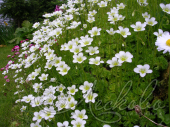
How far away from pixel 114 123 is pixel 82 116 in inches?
17.7

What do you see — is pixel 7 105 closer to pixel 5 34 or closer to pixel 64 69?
pixel 64 69

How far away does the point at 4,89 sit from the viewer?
12.2 ft

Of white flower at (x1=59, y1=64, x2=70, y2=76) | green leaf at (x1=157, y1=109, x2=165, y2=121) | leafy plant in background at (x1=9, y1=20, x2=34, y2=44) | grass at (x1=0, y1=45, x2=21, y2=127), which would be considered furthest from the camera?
leafy plant in background at (x1=9, y1=20, x2=34, y2=44)

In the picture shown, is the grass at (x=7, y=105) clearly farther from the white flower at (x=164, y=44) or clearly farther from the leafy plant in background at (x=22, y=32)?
the white flower at (x=164, y=44)

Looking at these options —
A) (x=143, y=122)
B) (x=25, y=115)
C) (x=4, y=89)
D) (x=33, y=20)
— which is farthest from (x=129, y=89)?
(x=33, y=20)

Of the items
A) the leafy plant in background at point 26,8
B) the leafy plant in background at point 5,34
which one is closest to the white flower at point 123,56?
the leafy plant in background at point 26,8

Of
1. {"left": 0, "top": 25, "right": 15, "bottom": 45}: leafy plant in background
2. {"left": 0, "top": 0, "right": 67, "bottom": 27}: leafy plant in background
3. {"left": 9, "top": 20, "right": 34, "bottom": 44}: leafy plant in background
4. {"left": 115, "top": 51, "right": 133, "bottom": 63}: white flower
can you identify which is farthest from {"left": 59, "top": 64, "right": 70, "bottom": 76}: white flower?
{"left": 0, "top": 25, "right": 15, "bottom": 45}: leafy plant in background

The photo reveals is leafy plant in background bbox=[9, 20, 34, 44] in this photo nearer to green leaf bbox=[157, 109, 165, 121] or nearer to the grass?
the grass

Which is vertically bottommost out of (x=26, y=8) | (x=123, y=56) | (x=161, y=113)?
(x=161, y=113)

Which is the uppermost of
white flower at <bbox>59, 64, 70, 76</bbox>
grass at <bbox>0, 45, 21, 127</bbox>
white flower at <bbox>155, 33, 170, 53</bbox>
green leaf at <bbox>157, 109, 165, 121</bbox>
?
white flower at <bbox>155, 33, 170, 53</bbox>

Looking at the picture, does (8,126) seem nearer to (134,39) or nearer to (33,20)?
(134,39)

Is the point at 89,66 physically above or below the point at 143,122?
above

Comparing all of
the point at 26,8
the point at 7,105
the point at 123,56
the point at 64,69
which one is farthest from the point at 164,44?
the point at 26,8

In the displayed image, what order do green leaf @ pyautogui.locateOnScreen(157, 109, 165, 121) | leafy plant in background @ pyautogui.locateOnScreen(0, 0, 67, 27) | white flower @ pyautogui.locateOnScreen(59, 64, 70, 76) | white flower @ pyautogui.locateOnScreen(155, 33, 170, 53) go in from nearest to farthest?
white flower @ pyautogui.locateOnScreen(155, 33, 170, 53) < green leaf @ pyautogui.locateOnScreen(157, 109, 165, 121) < white flower @ pyautogui.locateOnScreen(59, 64, 70, 76) < leafy plant in background @ pyautogui.locateOnScreen(0, 0, 67, 27)
